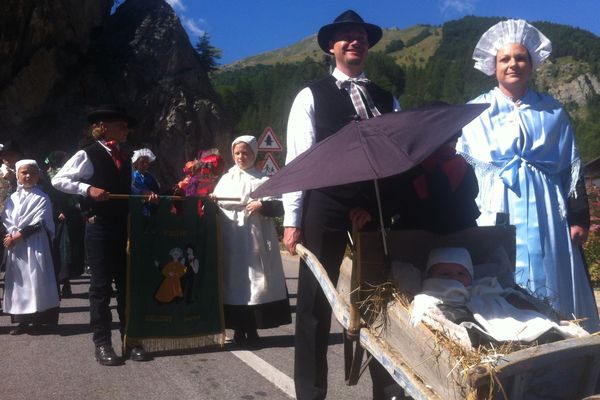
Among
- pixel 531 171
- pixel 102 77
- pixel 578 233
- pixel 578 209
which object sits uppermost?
pixel 102 77

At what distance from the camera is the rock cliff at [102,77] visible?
2941cm

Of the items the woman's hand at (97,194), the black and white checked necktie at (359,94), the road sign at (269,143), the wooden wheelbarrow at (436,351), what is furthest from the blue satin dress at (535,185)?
the road sign at (269,143)

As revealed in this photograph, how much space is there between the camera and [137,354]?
568 cm

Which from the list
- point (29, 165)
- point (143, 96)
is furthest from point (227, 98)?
point (29, 165)

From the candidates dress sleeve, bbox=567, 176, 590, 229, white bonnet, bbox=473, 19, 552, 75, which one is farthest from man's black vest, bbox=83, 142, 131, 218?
dress sleeve, bbox=567, 176, 590, 229

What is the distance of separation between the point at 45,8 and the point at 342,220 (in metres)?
29.6

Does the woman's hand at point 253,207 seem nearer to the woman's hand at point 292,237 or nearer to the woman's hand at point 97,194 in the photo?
the woman's hand at point 97,194

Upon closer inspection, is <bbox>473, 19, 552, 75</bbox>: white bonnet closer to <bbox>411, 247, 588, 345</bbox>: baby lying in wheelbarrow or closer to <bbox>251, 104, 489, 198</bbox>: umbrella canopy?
<bbox>251, 104, 489, 198</bbox>: umbrella canopy

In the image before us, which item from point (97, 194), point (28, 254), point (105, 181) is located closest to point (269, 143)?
point (28, 254)

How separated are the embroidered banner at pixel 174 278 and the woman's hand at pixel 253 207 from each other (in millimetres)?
340

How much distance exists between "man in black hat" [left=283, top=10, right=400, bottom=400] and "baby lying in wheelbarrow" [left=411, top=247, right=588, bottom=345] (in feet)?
2.04

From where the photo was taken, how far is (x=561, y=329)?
2568 millimetres

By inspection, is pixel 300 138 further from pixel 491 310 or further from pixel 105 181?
pixel 105 181

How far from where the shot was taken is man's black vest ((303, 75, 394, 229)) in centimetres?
347
